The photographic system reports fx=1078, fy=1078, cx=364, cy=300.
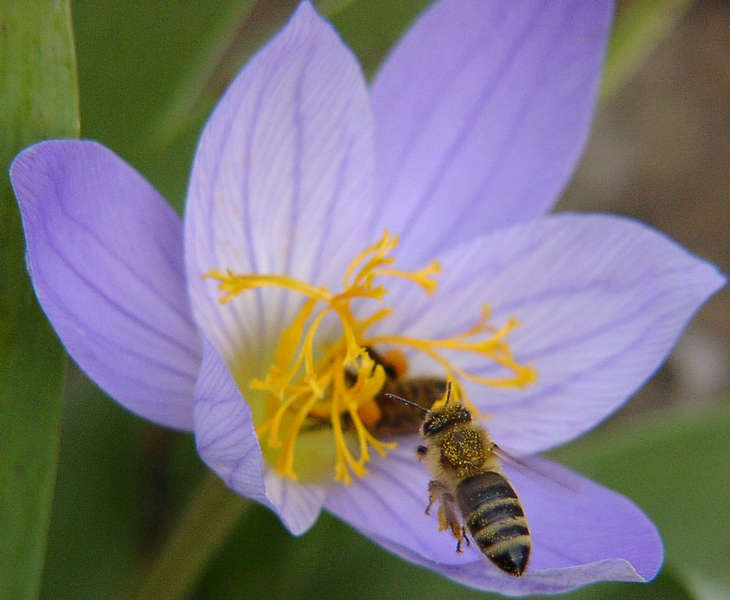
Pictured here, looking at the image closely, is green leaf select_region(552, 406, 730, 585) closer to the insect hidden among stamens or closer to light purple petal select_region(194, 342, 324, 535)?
the insect hidden among stamens

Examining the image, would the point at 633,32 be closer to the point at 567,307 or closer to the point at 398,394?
the point at 567,307

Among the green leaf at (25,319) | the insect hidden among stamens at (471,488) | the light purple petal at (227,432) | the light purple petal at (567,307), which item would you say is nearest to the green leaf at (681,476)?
the light purple petal at (567,307)

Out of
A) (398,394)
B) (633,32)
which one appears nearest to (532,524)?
(398,394)

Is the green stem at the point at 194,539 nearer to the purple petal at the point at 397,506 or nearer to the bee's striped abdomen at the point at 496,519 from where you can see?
the purple petal at the point at 397,506

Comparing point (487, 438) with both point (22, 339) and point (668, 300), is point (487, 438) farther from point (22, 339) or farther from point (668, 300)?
point (22, 339)

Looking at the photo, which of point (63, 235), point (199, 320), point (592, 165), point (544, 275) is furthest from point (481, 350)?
point (592, 165)
